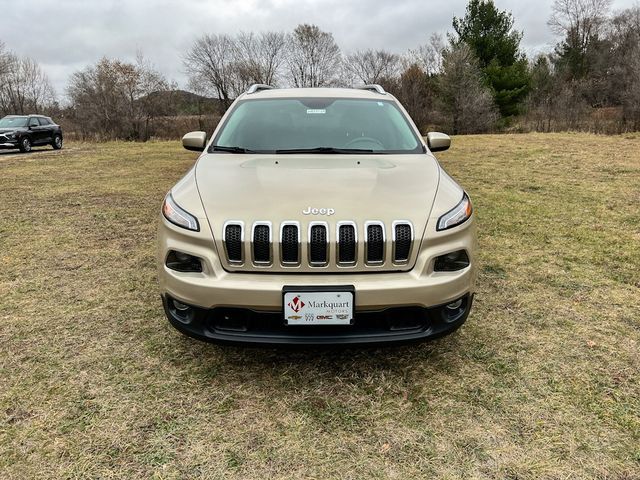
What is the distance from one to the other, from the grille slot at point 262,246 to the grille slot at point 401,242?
610mm

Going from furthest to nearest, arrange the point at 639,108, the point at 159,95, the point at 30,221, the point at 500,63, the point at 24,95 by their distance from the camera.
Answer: the point at 24,95
the point at 500,63
the point at 159,95
the point at 639,108
the point at 30,221

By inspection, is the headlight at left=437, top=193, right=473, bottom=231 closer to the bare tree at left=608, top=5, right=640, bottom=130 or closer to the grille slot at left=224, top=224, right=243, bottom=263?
the grille slot at left=224, top=224, right=243, bottom=263

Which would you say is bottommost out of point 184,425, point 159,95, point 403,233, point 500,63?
point 184,425

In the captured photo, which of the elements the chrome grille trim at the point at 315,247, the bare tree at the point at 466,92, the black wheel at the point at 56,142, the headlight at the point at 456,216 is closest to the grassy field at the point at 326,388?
the chrome grille trim at the point at 315,247

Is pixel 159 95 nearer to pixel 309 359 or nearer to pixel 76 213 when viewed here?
pixel 76 213

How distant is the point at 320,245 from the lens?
2.12m

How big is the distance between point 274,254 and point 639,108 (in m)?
24.6

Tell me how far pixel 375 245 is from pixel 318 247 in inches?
10.8

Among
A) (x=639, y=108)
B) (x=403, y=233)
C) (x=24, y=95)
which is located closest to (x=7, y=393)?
(x=403, y=233)

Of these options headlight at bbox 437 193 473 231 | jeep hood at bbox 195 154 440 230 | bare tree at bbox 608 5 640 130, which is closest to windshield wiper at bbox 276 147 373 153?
jeep hood at bbox 195 154 440 230

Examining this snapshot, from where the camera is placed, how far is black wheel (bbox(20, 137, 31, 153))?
17.3m

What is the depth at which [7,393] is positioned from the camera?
2309mm

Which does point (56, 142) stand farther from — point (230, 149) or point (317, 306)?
point (317, 306)

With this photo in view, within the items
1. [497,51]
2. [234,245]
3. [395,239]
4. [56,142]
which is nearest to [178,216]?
→ [234,245]
